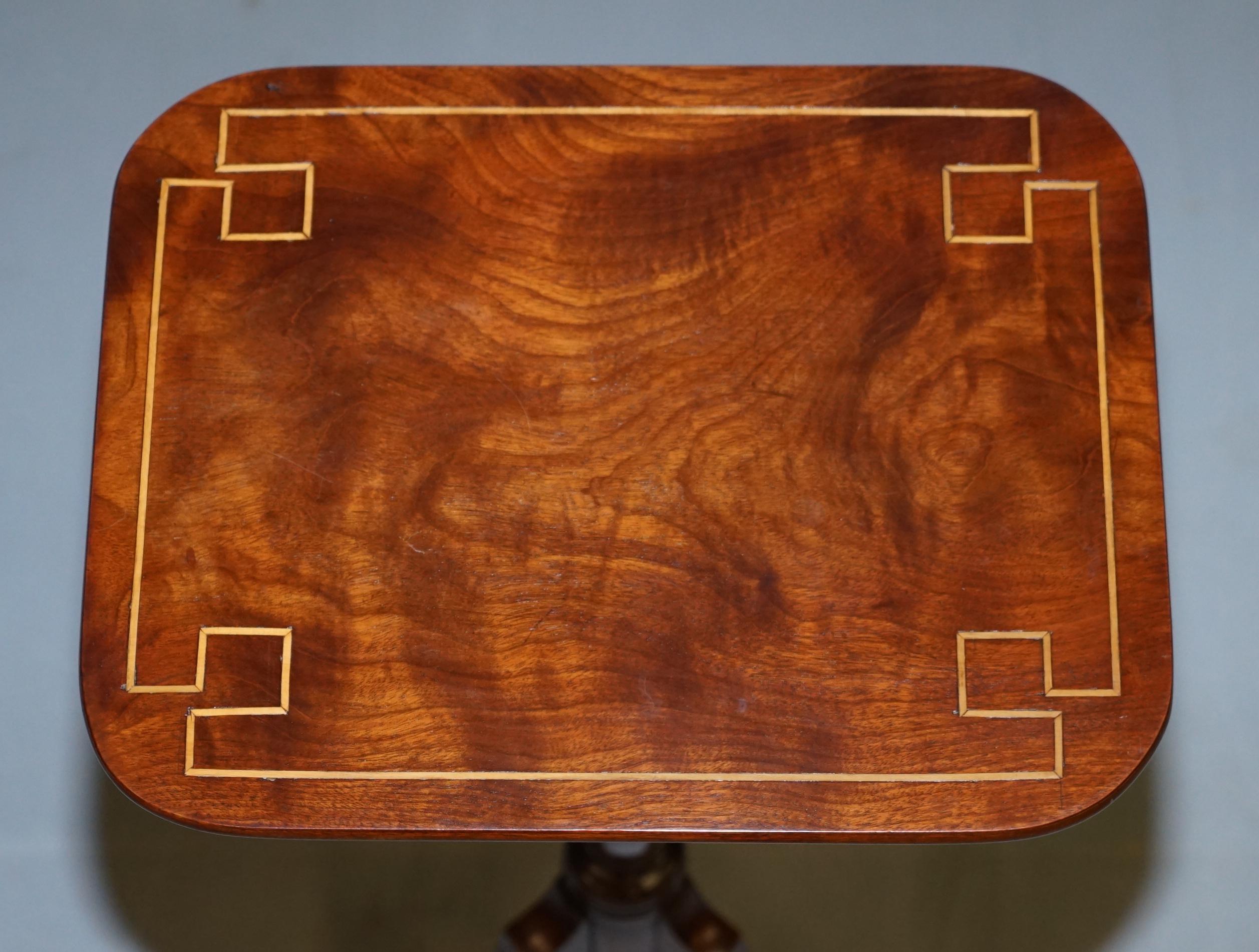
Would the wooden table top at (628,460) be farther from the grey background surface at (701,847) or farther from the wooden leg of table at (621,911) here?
the grey background surface at (701,847)

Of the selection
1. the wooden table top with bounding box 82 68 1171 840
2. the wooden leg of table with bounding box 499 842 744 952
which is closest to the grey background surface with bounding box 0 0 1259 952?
the wooden leg of table with bounding box 499 842 744 952

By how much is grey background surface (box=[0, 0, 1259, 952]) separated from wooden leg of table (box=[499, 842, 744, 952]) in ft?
0.69

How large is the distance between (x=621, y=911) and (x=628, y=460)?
1.52ft

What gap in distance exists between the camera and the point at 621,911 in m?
1.28

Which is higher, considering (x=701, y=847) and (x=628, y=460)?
(x=628, y=460)

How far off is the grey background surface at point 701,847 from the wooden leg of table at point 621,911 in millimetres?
211

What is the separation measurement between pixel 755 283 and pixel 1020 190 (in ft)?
0.75

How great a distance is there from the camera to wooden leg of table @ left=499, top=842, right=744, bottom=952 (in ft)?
4.18

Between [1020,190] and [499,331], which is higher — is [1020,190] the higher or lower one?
the higher one

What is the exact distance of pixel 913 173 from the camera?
44.4 inches

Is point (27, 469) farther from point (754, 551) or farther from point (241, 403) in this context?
point (754, 551)

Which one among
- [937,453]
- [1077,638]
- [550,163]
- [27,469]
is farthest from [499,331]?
[27,469]

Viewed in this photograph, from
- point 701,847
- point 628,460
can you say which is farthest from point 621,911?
point 628,460

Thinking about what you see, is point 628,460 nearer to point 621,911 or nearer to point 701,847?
point 621,911
